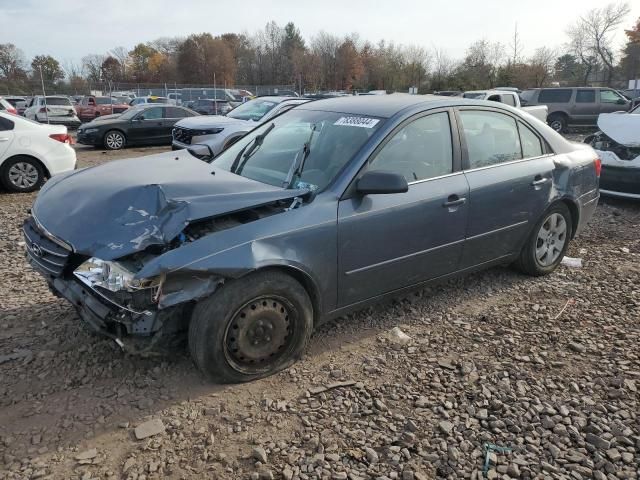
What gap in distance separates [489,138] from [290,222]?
2102 millimetres

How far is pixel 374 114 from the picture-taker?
371 centimetres

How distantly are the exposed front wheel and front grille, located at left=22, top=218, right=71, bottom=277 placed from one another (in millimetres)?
13263

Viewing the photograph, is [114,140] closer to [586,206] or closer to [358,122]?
[358,122]

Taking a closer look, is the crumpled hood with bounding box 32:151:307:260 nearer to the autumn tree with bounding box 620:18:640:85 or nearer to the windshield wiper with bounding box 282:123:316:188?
the windshield wiper with bounding box 282:123:316:188

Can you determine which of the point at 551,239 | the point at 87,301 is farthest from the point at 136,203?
the point at 551,239

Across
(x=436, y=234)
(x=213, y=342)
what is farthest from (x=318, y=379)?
(x=436, y=234)

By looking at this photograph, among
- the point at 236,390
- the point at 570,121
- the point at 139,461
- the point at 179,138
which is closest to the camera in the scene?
the point at 139,461

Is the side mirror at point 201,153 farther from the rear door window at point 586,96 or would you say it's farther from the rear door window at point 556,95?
the rear door window at point 586,96

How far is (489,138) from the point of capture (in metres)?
4.18

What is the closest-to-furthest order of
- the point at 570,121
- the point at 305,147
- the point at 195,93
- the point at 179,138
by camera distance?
the point at 305,147 < the point at 179,138 < the point at 570,121 < the point at 195,93

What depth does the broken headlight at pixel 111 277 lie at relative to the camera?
271 cm

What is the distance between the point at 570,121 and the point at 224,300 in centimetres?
2038

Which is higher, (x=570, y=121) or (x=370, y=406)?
(x=570, y=121)

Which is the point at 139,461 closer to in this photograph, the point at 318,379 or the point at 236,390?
the point at 236,390
